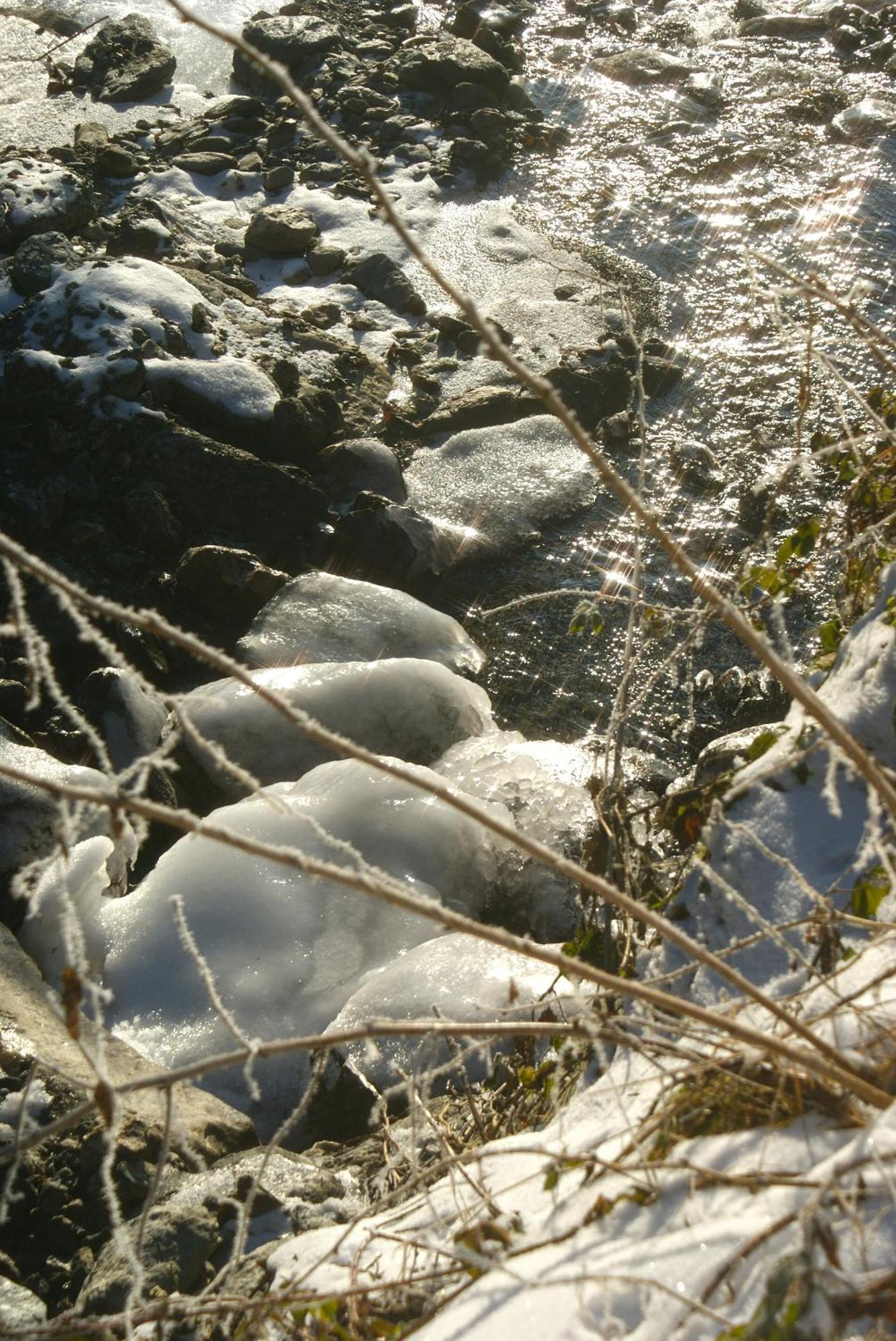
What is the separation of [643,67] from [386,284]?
14.5ft

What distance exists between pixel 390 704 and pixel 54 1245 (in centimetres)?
232

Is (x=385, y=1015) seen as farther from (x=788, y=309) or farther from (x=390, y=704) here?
(x=788, y=309)

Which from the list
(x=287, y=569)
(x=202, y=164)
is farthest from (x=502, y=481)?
(x=202, y=164)

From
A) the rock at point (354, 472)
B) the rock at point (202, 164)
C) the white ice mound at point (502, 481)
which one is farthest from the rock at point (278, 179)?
the rock at point (354, 472)

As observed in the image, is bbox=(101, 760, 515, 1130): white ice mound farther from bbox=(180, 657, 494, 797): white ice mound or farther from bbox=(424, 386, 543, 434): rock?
bbox=(424, 386, 543, 434): rock

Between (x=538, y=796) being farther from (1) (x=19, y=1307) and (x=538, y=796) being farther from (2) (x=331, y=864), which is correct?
(2) (x=331, y=864)

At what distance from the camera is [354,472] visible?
5.46 meters

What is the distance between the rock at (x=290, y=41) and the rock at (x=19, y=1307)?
9.08 metres

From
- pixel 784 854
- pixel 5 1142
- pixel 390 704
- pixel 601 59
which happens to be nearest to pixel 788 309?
pixel 390 704

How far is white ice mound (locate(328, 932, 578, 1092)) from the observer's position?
273cm

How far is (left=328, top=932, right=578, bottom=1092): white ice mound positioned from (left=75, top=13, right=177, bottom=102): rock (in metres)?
8.21

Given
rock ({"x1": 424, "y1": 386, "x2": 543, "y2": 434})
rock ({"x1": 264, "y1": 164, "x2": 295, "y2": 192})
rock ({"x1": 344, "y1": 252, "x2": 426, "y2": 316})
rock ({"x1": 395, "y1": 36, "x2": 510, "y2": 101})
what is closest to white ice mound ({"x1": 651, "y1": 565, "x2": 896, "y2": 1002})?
rock ({"x1": 424, "y1": 386, "x2": 543, "y2": 434})

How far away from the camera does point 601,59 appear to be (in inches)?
386

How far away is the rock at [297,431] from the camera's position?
544 cm
